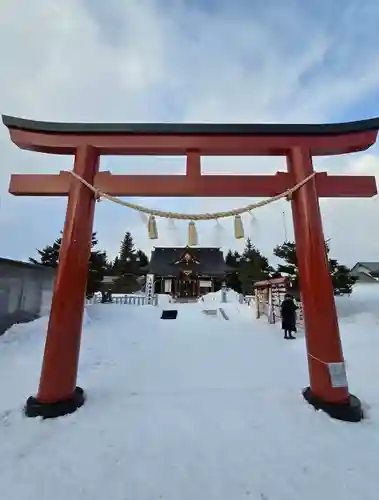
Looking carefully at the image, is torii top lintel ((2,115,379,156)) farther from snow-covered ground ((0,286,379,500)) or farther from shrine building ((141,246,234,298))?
shrine building ((141,246,234,298))

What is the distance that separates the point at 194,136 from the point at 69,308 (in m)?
3.25

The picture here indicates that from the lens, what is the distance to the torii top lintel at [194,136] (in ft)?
14.4

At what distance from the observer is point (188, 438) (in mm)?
2961

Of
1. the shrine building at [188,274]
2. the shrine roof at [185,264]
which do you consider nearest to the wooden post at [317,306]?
the shrine building at [188,274]

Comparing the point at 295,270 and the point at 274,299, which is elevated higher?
the point at 295,270

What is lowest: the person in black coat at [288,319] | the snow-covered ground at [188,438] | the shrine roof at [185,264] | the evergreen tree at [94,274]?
the snow-covered ground at [188,438]

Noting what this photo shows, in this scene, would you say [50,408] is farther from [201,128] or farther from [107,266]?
[107,266]

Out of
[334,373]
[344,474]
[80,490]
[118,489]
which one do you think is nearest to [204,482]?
[118,489]

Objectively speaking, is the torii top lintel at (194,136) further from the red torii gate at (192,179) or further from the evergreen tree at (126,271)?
the evergreen tree at (126,271)

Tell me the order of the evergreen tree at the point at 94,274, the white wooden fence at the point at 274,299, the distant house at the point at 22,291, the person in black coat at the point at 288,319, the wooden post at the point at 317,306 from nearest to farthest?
the wooden post at the point at 317,306 < the distant house at the point at 22,291 < the person in black coat at the point at 288,319 < the white wooden fence at the point at 274,299 < the evergreen tree at the point at 94,274

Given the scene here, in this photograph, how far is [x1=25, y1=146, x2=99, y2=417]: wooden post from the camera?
11.7 ft

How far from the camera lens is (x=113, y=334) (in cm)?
902

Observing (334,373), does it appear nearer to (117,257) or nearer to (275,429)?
(275,429)

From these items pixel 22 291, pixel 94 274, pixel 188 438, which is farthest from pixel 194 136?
pixel 94 274
